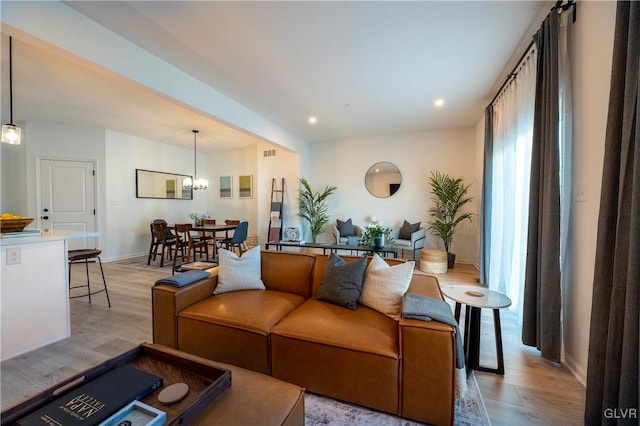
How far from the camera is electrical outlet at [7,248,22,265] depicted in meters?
2.00

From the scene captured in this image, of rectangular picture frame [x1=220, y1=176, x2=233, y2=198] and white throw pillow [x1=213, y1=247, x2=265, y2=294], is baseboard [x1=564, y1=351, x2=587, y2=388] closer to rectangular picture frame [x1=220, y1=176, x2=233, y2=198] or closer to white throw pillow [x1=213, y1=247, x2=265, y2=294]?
white throw pillow [x1=213, y1=247, x2=265, y2=294]

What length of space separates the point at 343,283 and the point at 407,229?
3822 mm

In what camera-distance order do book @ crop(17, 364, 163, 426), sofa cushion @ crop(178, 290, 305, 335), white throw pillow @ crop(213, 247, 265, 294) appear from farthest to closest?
white throw pillow @ crop(213, 247, 265, 294) < sofa cushion @ crop(178, 290, 305, 335) < book @ crop(17, 364, 163, 426)

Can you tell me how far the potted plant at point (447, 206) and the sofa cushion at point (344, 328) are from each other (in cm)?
370

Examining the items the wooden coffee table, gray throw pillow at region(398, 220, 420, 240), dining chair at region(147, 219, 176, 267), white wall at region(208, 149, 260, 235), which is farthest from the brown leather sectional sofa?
white wall at region(208, 149, 260, 235)

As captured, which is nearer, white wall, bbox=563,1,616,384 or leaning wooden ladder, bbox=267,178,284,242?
white wall, bbox=563,1,616,384

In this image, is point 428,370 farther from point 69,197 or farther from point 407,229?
point 69,197

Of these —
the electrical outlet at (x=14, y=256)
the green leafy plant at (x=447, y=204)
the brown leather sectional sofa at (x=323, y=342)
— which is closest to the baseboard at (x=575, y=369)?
the brown leather sectional sofa at (x=323, y=342)

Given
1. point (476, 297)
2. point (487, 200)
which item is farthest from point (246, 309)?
point (487, 200)

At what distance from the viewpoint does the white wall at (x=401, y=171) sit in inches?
207

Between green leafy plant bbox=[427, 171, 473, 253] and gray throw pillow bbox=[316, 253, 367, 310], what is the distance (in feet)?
11.7

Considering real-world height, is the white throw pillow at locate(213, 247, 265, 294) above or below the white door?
below

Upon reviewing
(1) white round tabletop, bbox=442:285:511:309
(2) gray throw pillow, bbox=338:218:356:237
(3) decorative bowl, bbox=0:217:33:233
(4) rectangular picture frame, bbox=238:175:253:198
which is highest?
(4) rectangular picture frame, bbox=238:175:253:198

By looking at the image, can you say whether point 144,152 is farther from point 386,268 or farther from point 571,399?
point 571,399
